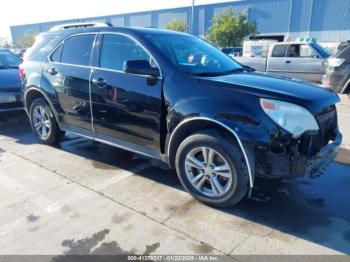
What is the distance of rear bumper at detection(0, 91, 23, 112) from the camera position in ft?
20.9

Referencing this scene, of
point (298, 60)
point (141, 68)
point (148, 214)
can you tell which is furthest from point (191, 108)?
point (298, 60)

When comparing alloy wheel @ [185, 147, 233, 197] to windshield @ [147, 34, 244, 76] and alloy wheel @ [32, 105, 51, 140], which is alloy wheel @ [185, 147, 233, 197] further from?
alloy wheel @ [32, 105, 51, 140]

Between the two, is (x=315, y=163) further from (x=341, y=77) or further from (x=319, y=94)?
(x=341, y=77)

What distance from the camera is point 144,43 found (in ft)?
12.0

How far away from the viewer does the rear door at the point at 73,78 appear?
423 centimetres

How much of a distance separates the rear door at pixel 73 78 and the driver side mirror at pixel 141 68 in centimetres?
94

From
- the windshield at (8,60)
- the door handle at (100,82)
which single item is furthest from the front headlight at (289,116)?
the windshield at (8,60)

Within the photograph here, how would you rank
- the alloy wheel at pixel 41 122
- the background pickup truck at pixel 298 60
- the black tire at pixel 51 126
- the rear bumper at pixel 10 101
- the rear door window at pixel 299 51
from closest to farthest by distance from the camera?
the black tire at pixel 51 126
the alloy wheel at pixel 41 122
the rear bumper at pixel 10 101
the background pickup truck at pixel 298 60
the rear door window at pixel 299 51

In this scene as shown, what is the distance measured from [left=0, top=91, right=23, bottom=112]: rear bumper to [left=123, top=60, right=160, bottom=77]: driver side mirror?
4.03m

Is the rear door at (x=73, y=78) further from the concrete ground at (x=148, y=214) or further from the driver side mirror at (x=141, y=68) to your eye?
the driver side mirror at (x=141, y=68)

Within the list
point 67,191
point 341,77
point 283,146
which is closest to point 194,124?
point 283,146

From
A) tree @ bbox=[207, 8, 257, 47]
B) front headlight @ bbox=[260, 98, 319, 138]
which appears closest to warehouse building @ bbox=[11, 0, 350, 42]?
tree @ bbox=[207, 8, 257, 47]

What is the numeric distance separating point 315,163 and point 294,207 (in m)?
0.62

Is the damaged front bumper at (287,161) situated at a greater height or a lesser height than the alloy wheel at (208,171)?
greater
